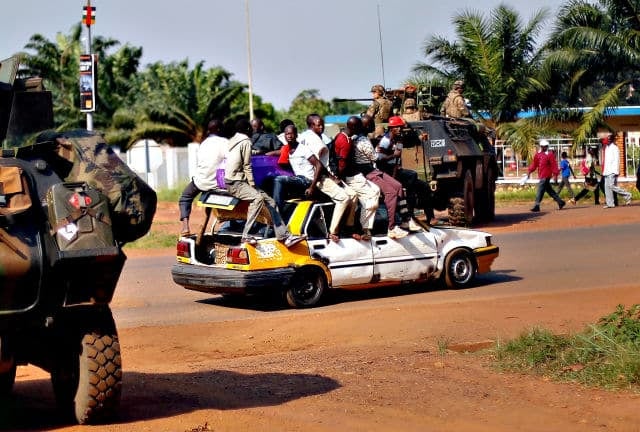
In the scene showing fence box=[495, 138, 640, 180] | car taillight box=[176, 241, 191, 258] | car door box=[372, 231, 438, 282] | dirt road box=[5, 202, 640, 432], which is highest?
fence box=[495, 138, 640, 180]

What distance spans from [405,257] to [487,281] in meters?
2.02

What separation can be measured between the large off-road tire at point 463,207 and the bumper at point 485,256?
7.34m

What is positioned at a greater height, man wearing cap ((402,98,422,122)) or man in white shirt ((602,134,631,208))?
man wearing cap ((402,98,422,122))

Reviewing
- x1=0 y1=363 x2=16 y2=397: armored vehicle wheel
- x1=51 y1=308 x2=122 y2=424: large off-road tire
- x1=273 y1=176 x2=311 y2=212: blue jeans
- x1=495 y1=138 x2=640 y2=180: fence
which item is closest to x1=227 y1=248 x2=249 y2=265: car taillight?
x1=273 y1=176 x2=311 y2=212: blue jeans

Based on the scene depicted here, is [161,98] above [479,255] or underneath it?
above

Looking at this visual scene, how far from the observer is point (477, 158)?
24203 millimetres

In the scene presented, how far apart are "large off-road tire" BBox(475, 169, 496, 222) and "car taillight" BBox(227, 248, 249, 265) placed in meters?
12.1

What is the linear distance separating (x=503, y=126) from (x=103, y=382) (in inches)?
1311

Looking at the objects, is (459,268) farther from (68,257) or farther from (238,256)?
(68,257)

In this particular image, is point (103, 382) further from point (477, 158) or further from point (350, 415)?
point (477, 158)

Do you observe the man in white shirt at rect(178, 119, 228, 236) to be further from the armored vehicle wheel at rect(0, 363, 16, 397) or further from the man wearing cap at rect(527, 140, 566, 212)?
the man wearing cap at rect(527, 140, 566, 212)

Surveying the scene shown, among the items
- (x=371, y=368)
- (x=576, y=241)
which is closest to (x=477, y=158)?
(x=576, y=241)

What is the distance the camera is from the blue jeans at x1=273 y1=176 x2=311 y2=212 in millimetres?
14750

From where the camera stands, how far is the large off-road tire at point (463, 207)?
23453mm
